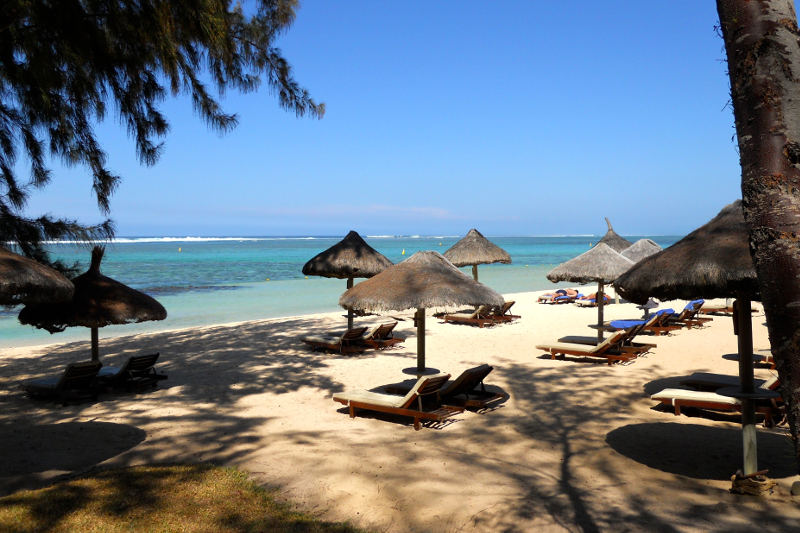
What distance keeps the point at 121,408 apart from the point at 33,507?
383 cm

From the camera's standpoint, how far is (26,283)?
17.5 feet

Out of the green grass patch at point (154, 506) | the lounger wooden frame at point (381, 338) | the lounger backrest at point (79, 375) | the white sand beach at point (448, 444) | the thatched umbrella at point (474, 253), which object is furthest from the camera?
the thatched umbrella at point (474, 253)

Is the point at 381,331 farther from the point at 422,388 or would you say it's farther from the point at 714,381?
the point at 714,381

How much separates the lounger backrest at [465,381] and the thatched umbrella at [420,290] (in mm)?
878

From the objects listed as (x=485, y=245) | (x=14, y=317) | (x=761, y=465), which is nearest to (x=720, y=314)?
(x=485, y=245)

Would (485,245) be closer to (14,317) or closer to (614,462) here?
(614,462)

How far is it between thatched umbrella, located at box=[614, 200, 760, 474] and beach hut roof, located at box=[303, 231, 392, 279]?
788 centimetres

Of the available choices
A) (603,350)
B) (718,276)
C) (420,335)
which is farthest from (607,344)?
(718,276)

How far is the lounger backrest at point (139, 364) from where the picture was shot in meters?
8.59

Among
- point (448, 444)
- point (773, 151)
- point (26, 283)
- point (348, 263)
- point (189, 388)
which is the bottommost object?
point (189, 388)

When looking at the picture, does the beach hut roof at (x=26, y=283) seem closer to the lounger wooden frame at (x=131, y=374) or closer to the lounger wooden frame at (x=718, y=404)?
the lounger wooden frame at (x=131, y=374)

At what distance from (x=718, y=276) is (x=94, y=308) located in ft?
25.5

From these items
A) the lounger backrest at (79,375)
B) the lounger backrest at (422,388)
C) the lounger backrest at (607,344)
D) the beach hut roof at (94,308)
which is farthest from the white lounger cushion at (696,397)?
the lounger backrest at (79,375)

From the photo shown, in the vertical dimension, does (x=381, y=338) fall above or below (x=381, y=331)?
below
